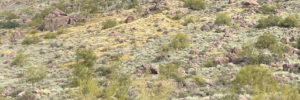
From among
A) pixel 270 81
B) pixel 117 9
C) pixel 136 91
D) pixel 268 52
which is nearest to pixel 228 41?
pixel 268 52

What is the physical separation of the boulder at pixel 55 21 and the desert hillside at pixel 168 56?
19 centimetres

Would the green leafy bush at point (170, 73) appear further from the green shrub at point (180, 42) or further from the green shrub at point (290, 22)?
the green shrub at point (290, 22)

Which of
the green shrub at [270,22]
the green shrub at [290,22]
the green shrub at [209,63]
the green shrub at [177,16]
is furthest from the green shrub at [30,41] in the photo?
the green shrub at [290,22]

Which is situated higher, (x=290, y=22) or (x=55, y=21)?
(x=290, y=22)

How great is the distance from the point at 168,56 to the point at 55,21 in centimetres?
2815

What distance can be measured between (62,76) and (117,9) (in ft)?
99.6

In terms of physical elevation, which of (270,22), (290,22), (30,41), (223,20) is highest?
(290,22)

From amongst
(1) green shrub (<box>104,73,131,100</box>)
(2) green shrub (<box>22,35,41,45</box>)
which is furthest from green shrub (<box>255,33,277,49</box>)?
(2) green shrub (<box>22,35,41,45</box>)

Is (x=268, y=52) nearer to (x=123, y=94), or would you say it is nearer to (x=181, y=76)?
(x=181, y=76)

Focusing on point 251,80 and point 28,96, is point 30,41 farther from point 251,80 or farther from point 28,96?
point 251,80

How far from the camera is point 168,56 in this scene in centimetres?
2145

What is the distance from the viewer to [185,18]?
112ft

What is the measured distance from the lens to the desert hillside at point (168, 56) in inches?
549

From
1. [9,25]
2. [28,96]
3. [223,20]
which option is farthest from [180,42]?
[9,25]
